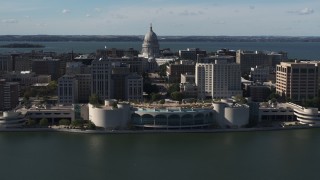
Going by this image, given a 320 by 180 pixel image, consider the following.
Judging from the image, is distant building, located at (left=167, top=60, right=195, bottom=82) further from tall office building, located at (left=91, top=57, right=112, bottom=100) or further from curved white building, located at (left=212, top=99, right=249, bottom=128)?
curved white building, located at (left=212, top=99, right=249, bottom=128)

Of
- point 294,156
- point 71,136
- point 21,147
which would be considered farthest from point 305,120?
point 21,147

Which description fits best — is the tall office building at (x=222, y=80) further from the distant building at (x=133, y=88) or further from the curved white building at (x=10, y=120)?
the curved white building at (x=10, y=120)

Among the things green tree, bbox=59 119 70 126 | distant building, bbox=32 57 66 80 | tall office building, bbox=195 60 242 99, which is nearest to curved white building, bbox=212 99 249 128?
green tree, bbox=59 119 70 126

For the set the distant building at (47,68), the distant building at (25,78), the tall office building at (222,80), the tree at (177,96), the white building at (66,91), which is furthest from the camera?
the distant building at (47,68)

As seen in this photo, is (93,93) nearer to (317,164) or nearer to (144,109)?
(144,109)

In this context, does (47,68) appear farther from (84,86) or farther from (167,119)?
(167,119)

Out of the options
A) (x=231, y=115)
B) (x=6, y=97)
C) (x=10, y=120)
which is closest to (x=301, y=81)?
(x=231, y=115)

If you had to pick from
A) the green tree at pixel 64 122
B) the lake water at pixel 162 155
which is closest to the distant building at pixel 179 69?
the green tree at pixel 64 122
